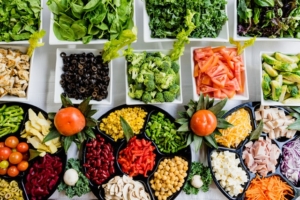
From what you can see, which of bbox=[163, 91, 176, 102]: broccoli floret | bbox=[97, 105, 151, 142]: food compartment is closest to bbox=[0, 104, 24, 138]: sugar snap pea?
bbox=[97, 105, 151, 142]: food compartment

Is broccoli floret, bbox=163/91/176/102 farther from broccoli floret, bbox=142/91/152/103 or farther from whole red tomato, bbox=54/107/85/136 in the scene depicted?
whole red tomato, bbox=54/107/85/136

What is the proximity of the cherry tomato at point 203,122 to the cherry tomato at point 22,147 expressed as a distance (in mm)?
1018

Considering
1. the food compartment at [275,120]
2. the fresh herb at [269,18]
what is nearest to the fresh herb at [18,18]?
the fresh herb at [269,18]

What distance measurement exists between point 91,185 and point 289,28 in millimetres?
1590

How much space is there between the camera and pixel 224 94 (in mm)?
2607

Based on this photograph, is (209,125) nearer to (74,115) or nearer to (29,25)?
(74,115)

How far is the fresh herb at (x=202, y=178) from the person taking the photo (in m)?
2.63

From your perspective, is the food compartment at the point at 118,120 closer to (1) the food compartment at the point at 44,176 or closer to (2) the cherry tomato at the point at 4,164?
(1) the food compartment at the point at 44,176

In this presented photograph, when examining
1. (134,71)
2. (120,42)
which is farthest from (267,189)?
(120,42)

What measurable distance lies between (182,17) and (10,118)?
3.99 feet

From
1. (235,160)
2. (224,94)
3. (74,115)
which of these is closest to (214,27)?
(224,94)

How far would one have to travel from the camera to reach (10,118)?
2.53 meters

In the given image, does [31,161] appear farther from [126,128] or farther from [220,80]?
[220,80]

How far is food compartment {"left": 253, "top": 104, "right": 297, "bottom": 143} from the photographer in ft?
8.75
